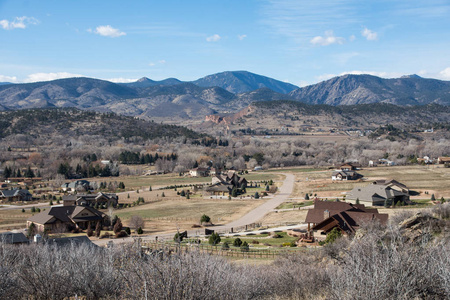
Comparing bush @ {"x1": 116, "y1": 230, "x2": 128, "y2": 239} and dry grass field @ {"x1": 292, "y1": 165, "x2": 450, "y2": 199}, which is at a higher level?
dry grass field @ {"x1": 292, "y1": 165, "x2": 450, "y2": 199}

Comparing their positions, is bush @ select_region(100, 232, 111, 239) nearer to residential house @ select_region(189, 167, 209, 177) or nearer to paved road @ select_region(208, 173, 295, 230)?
paved road @ select_region(208, 173, 295, 230)

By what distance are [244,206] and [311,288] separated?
4648 cm

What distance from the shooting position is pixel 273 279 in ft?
61.6

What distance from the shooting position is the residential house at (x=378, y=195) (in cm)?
5431

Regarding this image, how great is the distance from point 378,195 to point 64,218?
38618 mm

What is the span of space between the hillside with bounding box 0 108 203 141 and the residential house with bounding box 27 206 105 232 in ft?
393

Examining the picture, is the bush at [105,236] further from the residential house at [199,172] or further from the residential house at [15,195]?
the residential house at [199,172]

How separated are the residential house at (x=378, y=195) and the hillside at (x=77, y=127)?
126 metres

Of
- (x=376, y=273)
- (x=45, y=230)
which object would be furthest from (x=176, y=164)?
(x=376, y=273)

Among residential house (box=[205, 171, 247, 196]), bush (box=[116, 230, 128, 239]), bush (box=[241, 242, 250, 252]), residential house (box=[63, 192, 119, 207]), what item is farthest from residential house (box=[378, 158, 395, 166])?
bush (box=[241, 242, 250, 252])

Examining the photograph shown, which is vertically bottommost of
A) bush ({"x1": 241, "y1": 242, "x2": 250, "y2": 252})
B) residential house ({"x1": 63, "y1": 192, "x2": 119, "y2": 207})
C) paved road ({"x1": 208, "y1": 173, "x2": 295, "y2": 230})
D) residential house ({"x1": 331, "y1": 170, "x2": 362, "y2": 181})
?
paved road ({"x1": 208, "y1": 173, "x2": 295, "y2": 230})

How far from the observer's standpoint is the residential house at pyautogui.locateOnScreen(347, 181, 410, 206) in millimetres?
54312

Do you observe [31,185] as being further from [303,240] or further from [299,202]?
[303,240]

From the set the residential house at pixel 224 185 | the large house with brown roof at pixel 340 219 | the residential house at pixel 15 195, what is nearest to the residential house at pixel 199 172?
the residential house at pixel 224 185
